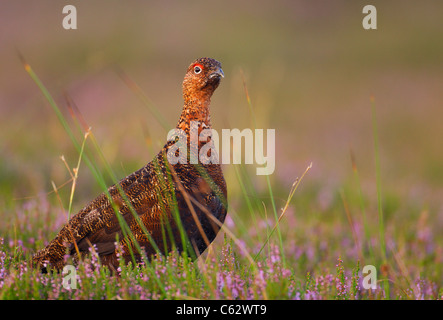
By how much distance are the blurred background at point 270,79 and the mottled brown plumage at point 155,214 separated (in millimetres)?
2797

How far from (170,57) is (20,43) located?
7018mm

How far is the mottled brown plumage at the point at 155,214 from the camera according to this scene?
3.12m

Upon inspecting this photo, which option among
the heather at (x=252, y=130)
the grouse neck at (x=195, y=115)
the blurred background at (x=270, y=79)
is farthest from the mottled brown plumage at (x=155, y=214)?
the blurred background at (x=270, y=79)

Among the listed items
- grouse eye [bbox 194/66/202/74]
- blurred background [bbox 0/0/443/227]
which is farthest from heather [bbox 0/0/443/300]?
grouse eye [bbox 194/66/202/74]

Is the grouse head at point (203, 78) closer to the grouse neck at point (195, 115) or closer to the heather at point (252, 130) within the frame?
the grouse neck at point (195, 115)

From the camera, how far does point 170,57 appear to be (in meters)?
23.6

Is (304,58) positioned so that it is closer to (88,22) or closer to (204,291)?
(88,22)

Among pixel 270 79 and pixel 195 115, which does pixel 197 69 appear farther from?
pixel 270 79

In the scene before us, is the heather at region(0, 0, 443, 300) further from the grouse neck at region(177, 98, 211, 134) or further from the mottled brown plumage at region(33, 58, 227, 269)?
the grouse neck at region(177, 98, 211, 134)

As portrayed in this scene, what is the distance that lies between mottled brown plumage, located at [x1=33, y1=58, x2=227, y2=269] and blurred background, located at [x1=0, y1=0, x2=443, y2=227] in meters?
2.80

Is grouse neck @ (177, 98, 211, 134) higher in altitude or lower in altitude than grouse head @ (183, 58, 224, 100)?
lower

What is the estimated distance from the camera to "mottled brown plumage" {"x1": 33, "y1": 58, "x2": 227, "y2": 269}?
10.2ft

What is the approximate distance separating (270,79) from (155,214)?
13.8m

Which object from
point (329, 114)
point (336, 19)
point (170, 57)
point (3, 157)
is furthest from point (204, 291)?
point (336, 19)
